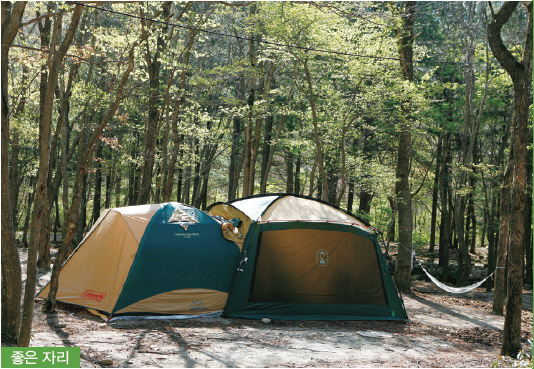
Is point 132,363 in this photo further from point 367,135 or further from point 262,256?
point 367,135

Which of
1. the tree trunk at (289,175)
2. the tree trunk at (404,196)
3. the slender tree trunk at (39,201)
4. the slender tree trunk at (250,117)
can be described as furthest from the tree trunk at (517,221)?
the tree trunk at (289,175)

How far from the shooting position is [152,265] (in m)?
6.96

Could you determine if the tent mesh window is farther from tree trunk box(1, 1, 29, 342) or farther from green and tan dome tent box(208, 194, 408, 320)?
tree trunk box(1, 1, 29, 342)

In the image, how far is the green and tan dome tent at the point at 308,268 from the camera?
7424mm

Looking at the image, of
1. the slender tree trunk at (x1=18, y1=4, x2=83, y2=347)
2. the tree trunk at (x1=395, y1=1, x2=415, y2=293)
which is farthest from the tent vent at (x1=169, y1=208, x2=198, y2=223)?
the tree trunk at (x1=395, y1=1, x2=415, y2=293)

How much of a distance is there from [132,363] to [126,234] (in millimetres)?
2947

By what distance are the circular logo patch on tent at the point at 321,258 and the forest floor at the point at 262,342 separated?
96 cm

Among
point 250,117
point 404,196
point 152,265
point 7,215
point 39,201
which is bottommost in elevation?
point 152,265

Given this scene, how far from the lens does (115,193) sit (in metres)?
23.0

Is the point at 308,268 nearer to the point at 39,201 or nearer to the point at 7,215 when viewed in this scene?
the point at 39,201

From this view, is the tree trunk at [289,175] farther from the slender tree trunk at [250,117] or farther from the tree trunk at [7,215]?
the tree trunk at [7,215]

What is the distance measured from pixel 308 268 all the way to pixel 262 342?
7.42 ft

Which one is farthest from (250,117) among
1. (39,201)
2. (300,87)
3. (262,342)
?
(39,201)

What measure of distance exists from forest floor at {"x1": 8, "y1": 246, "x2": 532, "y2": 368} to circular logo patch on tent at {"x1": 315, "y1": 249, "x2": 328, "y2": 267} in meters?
0.96
